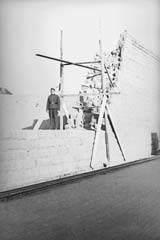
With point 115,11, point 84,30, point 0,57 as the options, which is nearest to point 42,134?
point 0,57

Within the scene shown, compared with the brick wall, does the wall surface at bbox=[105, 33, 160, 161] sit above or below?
A: above

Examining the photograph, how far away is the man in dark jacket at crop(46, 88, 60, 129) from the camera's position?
2148 mm

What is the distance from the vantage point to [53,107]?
216 centimetres

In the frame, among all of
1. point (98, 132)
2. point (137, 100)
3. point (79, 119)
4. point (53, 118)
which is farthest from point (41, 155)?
point (137, 100)

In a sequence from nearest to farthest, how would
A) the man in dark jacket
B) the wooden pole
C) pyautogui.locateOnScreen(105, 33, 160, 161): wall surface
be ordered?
1. the man in dark jacket
2. the wooden pole
3. pyautogui.locateOnScreen(105, 33, 160, 161): wall surface

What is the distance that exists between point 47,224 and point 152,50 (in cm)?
182

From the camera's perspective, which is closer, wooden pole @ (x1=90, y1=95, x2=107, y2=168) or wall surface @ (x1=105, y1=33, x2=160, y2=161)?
wooden pole @ (x1=90, y1=95, x2=107, y2=168)

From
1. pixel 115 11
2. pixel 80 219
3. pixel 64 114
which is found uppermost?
pixel 115 11

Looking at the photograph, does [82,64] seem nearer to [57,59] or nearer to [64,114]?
[57,59]

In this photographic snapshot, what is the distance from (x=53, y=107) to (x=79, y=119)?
0.94 feet

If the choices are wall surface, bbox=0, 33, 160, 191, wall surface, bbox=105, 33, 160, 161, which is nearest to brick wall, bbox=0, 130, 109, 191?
wall surface, bbox=0, 33, 160, 191

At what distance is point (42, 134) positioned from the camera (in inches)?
83.7

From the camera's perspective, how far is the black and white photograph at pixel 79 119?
6.44ft

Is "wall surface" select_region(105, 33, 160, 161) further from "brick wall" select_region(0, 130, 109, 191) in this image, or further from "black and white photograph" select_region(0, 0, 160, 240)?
"brick wall" select_region(0, 130, 109, 191)
